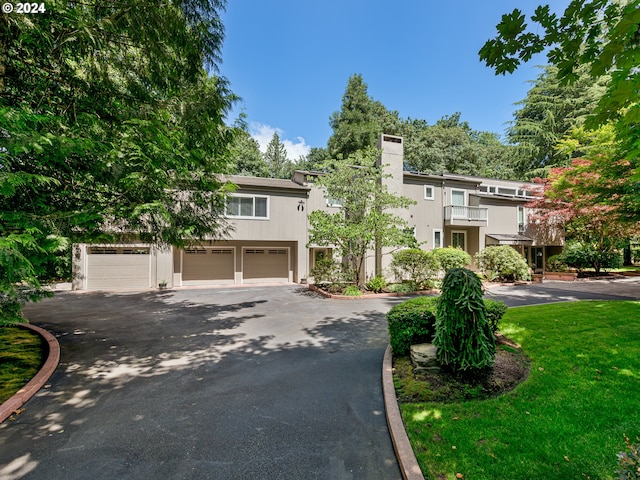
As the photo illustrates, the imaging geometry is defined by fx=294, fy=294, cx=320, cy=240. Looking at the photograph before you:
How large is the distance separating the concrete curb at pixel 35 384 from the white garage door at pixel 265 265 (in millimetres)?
11747

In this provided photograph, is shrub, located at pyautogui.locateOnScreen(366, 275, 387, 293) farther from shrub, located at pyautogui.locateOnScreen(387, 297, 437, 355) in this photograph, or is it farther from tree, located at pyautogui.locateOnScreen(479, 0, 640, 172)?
tree, located at pyautogui.locateOnScreen(479, 0, 640, 172)

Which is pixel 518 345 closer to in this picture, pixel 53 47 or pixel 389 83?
pixel 53 47

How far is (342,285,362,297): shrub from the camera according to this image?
1295 cm

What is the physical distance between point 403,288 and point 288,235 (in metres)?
7.66

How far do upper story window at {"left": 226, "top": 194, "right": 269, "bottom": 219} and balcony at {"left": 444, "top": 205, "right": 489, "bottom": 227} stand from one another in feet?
39.4

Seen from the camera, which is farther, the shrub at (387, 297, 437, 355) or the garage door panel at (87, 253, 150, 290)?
the garage door panel at (87, 253, 150, 290)

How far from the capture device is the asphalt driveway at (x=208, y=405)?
9.86 feet

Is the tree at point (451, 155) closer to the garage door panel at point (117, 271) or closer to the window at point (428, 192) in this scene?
the window at point (428, 192)

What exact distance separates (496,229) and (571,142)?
6721mm

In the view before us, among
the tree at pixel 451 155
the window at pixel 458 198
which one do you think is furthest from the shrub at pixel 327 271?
the tree at pixel 451 155

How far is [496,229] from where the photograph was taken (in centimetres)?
2133

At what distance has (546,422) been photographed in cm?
340

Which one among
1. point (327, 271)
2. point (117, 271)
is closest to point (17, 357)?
point (327, 271)

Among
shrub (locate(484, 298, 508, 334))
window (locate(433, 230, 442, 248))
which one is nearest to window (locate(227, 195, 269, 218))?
window (locate(433, 230, 442, 248))
